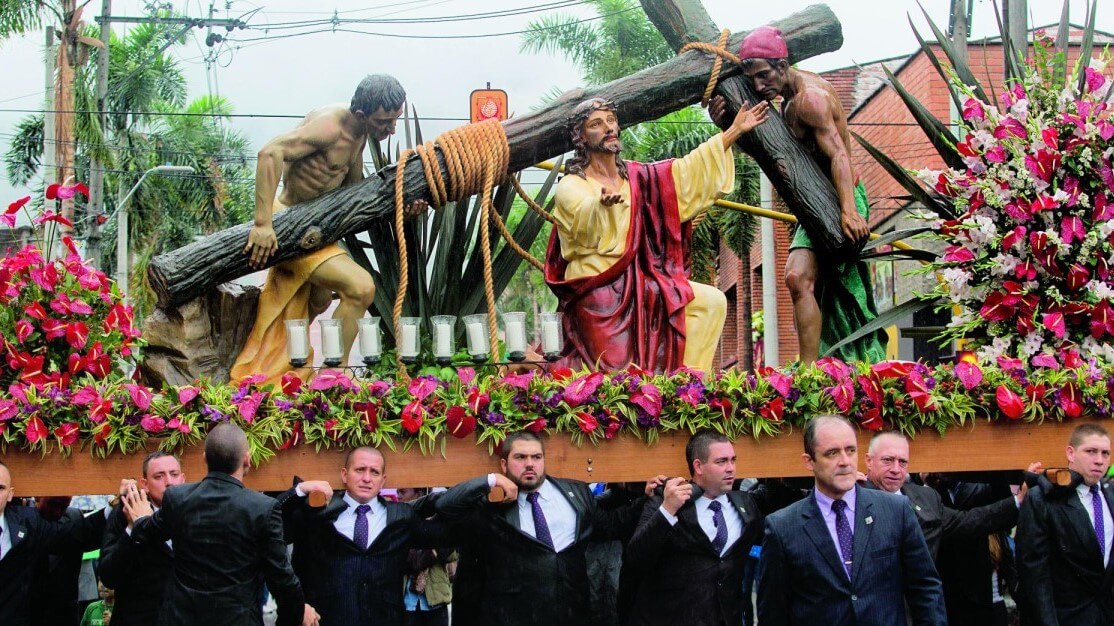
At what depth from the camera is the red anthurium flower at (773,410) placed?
18.8 ft

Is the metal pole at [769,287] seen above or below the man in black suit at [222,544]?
above

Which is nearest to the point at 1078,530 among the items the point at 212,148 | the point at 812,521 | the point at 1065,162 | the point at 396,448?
the point at 812,521

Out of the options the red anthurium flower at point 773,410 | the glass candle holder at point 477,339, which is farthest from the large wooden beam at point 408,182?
the red anthurium flower at point 773,410

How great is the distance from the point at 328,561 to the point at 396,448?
0.57 metres

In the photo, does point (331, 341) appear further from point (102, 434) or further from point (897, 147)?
point (897, 147)

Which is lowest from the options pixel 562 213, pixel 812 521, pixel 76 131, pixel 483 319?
pixel 812 521

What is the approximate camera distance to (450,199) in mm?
7352

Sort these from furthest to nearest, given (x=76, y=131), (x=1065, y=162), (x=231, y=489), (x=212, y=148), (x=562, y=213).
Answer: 1. (x=212, y=148)
2. (x=76, y=131)
3. (x=562, y=213)
4. (x=1065, y=162)
5. (x=231, y=489)

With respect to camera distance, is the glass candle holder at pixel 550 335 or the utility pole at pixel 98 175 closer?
the glass candle holder at pixel 550 335

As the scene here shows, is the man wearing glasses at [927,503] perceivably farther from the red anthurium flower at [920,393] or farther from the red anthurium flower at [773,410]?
the red anthurium flower at [773,410]

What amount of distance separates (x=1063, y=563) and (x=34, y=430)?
4504 millimetres

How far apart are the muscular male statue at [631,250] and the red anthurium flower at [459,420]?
1309 mm

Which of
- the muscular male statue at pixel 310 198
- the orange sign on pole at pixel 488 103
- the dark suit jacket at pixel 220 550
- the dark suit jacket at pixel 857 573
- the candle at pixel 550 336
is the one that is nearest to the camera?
the dark suit jacket at pixel 857 573

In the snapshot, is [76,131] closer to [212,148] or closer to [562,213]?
[212,148]
